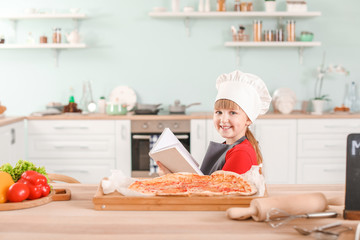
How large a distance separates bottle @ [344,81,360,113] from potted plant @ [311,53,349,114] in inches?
7.1

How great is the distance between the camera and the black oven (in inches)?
187

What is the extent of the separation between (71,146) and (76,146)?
51mm

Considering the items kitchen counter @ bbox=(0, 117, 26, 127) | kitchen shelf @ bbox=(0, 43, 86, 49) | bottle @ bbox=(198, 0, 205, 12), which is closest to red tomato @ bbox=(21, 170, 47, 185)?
kitchen counter @ bbox=(0, 117, 26, 127)

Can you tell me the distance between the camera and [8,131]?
4.42 m

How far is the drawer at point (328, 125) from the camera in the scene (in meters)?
4.77

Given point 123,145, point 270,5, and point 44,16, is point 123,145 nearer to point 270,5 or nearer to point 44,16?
point 44,16

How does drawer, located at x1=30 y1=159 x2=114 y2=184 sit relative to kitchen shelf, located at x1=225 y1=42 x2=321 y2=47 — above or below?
below

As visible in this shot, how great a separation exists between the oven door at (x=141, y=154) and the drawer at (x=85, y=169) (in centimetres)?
23

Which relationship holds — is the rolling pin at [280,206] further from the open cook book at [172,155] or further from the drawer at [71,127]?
the drawer at [71,127]

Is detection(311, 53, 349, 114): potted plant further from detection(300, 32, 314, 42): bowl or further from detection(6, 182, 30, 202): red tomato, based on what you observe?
detection(6, 182, 30, 202): red tomato

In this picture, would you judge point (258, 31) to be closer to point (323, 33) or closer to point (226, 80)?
point (323, 33)

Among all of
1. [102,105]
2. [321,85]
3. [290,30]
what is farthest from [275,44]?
[102,105]

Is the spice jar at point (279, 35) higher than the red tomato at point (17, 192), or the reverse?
the spice jar at point (279, 35)

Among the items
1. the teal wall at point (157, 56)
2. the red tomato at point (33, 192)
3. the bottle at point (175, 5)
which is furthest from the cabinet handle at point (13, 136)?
the red tomato at point (33, 192)
